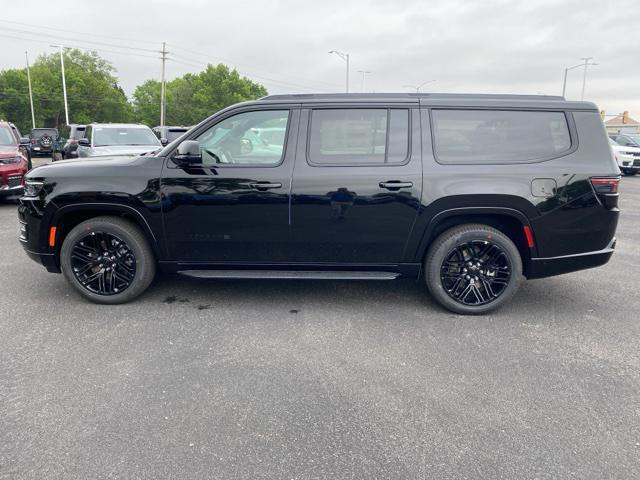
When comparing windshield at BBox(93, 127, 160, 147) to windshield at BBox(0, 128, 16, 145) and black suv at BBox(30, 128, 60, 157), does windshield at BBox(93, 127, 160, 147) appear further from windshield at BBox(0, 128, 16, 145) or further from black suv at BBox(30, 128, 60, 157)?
black suv at BBox(30, 128, 60, 157)

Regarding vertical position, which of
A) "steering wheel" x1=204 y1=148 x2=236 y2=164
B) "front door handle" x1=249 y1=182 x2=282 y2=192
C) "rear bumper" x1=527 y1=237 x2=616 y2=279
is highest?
"steering wheel" x1=204 y1=148 x2=236 y2=164

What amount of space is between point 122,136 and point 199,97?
74343 mm

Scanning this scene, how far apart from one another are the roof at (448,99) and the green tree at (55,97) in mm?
76532

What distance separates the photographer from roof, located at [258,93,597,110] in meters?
4.11

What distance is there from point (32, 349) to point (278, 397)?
1.97m

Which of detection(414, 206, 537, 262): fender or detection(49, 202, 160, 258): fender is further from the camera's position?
detection(49, 202, 160, 258): fender

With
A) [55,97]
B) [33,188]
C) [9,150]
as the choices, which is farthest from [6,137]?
[55,97]

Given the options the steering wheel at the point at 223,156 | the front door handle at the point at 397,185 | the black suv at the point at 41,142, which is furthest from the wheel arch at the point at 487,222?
the black suv at the point at 41,142

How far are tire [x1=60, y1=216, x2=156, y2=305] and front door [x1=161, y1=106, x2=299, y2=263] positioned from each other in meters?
0.31

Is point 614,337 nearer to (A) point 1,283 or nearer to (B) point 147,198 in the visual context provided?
(B) point 147,198

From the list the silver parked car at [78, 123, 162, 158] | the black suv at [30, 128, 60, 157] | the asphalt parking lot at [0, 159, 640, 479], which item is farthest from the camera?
the black suv at [30, 128, 60, 157]

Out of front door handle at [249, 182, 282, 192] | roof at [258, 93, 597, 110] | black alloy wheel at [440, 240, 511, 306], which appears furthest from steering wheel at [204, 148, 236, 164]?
black alloy wheel at [440, 240, 511, 306]

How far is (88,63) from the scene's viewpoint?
84.9 meters

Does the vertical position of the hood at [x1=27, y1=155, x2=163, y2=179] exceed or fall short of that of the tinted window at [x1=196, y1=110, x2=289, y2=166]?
it falls short
